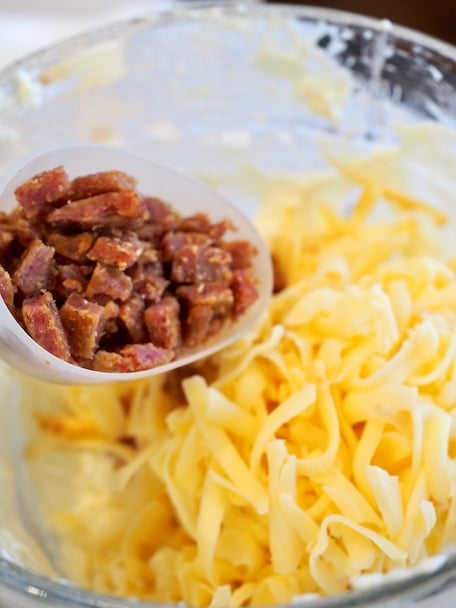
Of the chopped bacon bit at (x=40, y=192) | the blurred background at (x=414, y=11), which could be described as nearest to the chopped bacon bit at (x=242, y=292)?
the chopped bacon bit at (x=40, y=192)

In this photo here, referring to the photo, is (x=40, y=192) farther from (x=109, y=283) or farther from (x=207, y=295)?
(x=207, y=295)

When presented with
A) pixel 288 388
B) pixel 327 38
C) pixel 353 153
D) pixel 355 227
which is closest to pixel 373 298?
pixel 288 388

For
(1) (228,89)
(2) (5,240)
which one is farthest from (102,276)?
(1) (228,89)

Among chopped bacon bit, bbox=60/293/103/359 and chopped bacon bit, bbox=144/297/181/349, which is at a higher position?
chopped bacon bit, bbox=60/293/103/359

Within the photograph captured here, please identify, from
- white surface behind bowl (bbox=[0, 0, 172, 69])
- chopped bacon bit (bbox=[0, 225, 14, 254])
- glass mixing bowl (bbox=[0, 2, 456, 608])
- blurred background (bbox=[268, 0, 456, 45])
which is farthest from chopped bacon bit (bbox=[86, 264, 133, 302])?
blurred background (bbox=[268, 0, 456, 45])

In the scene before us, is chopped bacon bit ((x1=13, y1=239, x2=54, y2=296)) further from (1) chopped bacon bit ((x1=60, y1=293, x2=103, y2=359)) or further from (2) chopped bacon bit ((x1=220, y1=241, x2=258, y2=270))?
(2) chopped bacon bit ((x1=220, y1=241, x2=258, y2=270))

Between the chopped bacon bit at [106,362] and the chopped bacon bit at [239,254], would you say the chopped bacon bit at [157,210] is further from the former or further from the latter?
the chopped bacon bit at [106,362]

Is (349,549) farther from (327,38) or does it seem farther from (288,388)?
A: (327,38)
